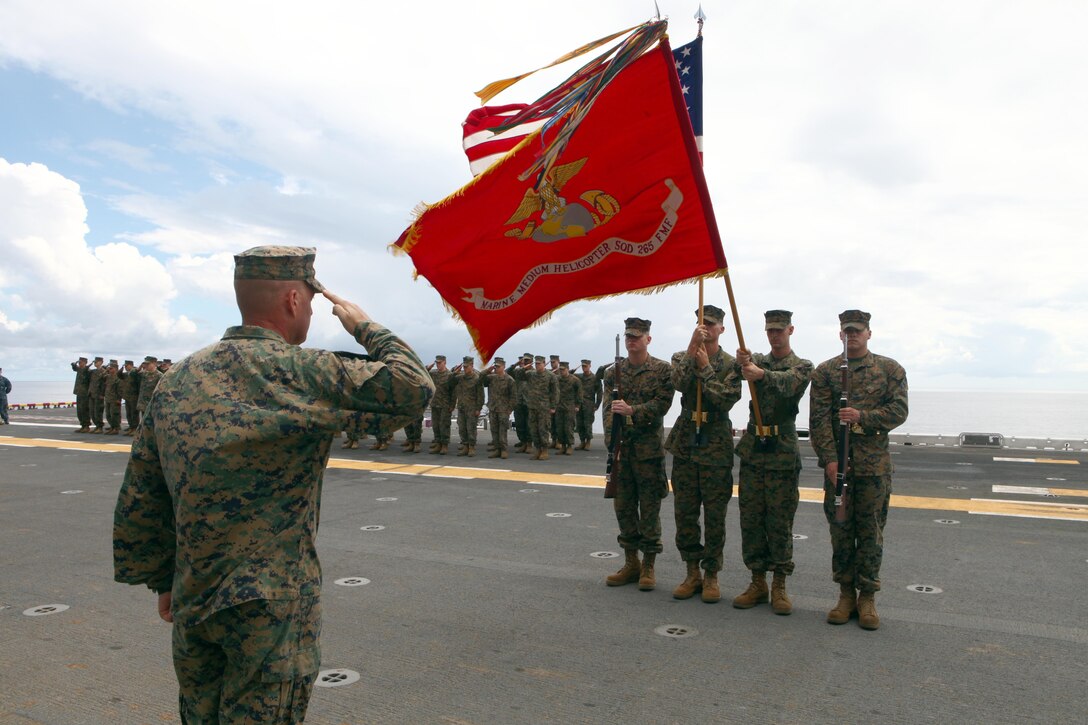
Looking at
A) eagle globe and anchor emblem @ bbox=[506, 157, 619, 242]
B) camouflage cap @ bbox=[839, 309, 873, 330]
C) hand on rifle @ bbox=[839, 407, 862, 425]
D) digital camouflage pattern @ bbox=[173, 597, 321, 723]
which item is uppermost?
eagle globe and anchor emblem @ bbox=[506, 157, 619, 242]

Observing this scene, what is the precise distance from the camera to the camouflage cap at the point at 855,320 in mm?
4930

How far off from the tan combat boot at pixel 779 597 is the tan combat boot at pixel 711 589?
1.15ft

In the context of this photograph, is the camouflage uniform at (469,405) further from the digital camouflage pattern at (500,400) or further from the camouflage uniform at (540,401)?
the camouflage uniform at (540,401)

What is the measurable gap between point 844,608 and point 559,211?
2936 millimetres

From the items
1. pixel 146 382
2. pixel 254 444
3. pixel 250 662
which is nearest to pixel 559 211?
pixel 254 444

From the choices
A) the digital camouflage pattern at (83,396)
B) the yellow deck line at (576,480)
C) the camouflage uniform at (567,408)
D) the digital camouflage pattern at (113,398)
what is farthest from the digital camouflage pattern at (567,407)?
the digital camouflage pattern at (83,396)

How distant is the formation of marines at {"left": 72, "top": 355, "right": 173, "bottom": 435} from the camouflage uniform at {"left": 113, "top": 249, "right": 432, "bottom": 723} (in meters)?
16.6

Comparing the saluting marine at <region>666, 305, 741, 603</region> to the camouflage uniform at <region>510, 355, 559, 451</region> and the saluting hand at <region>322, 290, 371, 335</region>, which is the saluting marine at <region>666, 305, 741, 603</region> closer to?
the saluting hand at <region>322, 290, 371, 335</region>

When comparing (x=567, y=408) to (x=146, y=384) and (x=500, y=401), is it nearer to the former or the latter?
(x=500, y=401)

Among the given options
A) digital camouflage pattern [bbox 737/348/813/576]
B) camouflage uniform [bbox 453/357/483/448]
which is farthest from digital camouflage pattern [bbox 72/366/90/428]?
digital camouflage pattern [bbox 737/348/813/576]

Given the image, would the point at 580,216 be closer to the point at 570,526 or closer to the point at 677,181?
the point at 677,181

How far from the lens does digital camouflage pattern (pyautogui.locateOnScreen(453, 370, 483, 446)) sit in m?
14.6

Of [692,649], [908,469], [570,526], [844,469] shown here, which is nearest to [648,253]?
[844,469]

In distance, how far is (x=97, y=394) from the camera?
61.6 feet
